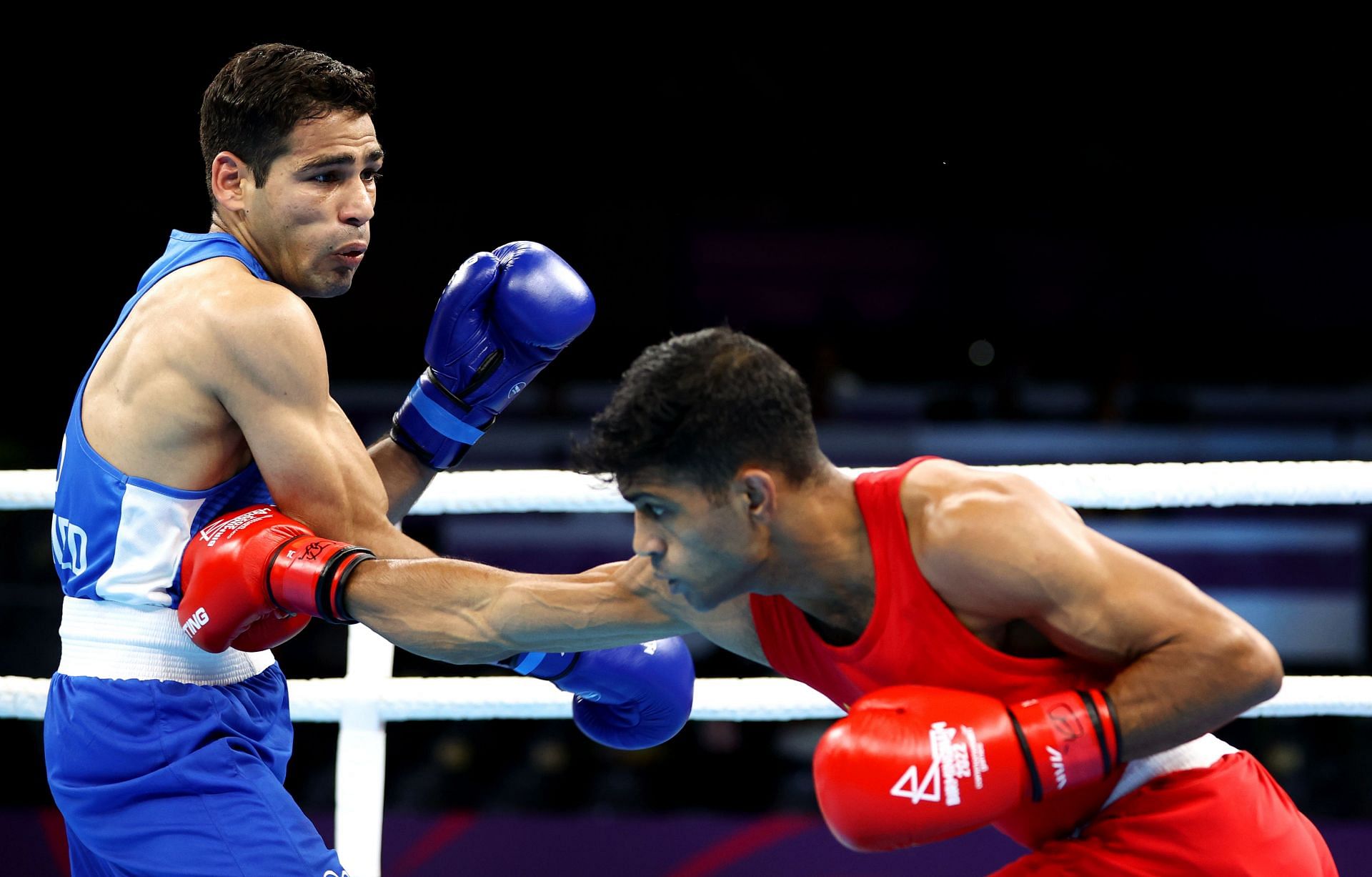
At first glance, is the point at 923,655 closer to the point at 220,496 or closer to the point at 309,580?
the point at 309,580

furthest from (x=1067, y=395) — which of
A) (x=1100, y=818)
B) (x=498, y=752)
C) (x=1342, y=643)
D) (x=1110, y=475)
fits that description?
(x=1100, y=818)

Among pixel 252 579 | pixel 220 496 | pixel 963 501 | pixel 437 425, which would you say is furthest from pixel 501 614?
pixel 963 501

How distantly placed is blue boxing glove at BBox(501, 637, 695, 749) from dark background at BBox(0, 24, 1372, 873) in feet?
16.0

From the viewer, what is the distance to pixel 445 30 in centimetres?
786

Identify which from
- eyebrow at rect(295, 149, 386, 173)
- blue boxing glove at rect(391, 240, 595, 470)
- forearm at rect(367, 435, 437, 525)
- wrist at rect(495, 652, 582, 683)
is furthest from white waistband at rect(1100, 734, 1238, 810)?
eyebrow at rect(295, 149, 386, 173)

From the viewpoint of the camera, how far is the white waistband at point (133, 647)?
1845 mm

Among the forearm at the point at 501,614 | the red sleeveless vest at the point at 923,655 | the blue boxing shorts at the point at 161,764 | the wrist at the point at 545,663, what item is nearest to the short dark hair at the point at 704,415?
the red sleeveless vest at the point at 923,655

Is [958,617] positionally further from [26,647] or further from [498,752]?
[26,647]

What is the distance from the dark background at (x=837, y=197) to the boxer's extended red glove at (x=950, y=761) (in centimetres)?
554

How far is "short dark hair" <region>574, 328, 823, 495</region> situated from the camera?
1615 mm

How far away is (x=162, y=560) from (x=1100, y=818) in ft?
4.31

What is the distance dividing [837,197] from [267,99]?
6.60 meters

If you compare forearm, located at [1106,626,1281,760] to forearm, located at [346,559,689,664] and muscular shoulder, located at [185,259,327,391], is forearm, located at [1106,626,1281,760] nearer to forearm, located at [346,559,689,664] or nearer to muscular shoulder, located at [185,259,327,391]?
forearm, located at [346,559,689,664]

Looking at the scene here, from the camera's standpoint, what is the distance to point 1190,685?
60.9 inches
